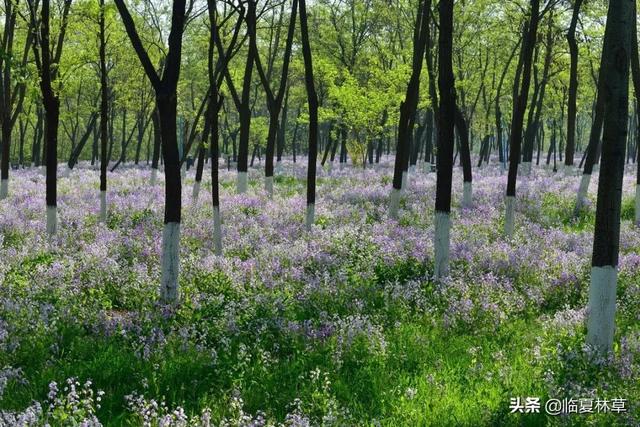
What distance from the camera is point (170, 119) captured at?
29.2 ft

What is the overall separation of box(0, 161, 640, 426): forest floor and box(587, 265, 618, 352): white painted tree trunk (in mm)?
235

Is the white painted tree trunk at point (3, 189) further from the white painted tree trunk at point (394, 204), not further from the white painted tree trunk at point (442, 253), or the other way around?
the white painted tree trunk at point (442, 253)

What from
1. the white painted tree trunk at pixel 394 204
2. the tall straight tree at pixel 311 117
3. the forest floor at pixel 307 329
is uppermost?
the tall straight tree at pixel 311 117

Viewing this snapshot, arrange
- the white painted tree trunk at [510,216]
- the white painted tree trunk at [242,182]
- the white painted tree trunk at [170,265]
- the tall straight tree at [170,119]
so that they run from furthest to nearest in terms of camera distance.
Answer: the white painted tree trunk at [242,182] → the white painted tree trunk at [510,216] → the white painted tree trunk at [170,265] → the tall straight tree at [170,119]

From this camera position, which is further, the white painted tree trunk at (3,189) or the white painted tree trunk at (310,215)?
the white painted tree trunk at (3,189)

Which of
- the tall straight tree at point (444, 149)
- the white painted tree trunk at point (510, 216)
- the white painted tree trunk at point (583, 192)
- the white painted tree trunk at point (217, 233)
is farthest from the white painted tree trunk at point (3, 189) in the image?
the white painted tree trunk at point (583, 192)

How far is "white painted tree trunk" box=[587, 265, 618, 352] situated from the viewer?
Result: 22.7ft

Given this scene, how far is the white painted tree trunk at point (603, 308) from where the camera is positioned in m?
6.92

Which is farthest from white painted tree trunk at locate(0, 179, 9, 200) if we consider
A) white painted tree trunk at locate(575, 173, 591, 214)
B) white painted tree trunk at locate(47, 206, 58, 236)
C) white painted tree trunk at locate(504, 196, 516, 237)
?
white painted tree trunk at locate(575, 173, 591, 214)

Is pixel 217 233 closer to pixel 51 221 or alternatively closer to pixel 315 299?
pixel 315 299

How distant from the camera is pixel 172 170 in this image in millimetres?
9125

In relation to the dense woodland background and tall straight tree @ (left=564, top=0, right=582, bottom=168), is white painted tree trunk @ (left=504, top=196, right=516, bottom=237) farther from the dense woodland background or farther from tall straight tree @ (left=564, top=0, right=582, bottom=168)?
tall straight tree @ (left=564, top=0, right=582, bottom=168)

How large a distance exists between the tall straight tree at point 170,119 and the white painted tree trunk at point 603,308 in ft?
20.2

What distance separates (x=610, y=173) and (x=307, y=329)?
4423 mm
